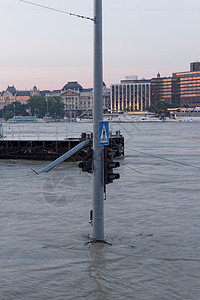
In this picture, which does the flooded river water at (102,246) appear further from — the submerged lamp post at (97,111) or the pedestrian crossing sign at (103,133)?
the pedestrian crossing sign at (103,133)

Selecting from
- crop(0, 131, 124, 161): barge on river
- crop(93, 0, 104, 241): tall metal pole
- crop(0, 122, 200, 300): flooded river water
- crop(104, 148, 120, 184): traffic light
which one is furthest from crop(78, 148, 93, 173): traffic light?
crop(0, 131, 124, 161): barge on river

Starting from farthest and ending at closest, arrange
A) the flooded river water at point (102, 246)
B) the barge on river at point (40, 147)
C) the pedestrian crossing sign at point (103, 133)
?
the barge on river at point (40, 147) < the pedestrian crossing sign at point (103, 133) < the flooded river water at point (102, 246)

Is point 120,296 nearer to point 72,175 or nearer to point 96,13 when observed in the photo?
point 96,13

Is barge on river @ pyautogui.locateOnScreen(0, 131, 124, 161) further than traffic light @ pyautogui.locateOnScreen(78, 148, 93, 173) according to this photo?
Yes

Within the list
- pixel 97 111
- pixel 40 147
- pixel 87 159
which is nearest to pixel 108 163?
pixel 87 159

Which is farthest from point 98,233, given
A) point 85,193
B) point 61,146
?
point 61,146

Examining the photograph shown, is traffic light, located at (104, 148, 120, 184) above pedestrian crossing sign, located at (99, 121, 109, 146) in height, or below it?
below

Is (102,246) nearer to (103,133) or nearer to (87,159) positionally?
(87,159)

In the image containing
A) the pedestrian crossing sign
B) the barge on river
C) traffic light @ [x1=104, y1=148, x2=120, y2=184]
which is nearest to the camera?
the pedestrian crossing sign

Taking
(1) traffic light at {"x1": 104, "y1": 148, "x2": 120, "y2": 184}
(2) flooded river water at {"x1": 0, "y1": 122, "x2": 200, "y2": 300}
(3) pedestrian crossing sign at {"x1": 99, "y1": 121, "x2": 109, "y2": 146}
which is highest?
(3) pedestrian crossing sign at {"x1": 99, "y1": 121, "x2": 109, "y2": 146}

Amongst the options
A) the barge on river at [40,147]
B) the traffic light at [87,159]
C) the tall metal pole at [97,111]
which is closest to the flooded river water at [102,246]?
the tall metal pole at [97,111]

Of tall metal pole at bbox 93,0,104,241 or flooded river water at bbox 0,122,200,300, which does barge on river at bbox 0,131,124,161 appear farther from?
tall metal pole at bbox 93,0,104,241

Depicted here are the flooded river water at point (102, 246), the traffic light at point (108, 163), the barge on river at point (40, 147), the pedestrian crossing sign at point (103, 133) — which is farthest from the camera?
the barge on river at point (40, 147)

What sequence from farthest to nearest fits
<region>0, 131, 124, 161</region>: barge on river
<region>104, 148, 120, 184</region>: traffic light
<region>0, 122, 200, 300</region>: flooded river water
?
<region>0, 131, 124, 161</region>: barge on river
<region>104, 148, 120, 184</region>: traffic light
<region>0, 122, 200, 300</region>: flooded river water
